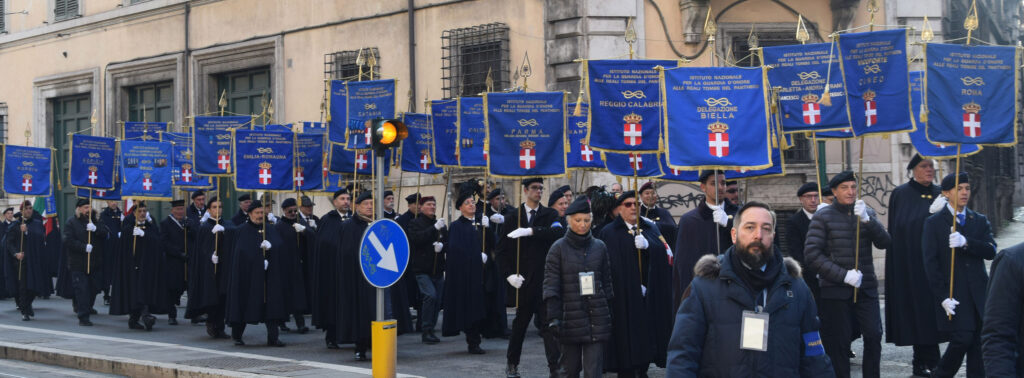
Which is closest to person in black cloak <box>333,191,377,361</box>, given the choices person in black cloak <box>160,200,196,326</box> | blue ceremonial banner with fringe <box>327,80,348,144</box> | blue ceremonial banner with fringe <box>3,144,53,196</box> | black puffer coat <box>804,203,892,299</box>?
blue ceremonial banner with fringe <box>327,80,348,144</box>

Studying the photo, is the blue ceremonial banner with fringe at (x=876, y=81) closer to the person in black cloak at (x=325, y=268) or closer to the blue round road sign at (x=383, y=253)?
the blue round road sign at (x=383, y=253)

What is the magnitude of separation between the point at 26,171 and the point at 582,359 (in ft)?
45.0

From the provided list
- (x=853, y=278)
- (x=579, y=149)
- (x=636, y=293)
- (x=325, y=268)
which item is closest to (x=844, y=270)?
(x=853, y=278)

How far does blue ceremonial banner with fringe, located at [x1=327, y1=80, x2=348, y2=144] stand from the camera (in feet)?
49.7

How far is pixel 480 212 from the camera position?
1585 cm

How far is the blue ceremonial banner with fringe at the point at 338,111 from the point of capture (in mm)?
15148

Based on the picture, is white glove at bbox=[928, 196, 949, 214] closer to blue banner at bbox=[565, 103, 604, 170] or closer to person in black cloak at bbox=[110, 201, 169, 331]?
blue banner at bbox=[565, 103, 604, 170]

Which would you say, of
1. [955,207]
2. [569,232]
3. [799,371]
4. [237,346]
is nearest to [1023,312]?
[799,371]

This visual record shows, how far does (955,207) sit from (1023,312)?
201 inches

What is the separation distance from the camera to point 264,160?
1620 centimetres

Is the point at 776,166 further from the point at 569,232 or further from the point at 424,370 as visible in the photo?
the point at 424,370

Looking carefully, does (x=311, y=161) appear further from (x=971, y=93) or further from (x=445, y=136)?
(x=971, y=93)

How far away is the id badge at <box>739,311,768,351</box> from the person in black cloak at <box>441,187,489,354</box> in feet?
26.6

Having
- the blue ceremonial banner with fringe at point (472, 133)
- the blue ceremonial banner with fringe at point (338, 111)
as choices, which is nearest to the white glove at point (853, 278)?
the blue ceremonial banner with fringe at point (472, 133)
